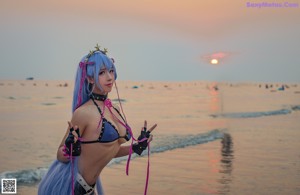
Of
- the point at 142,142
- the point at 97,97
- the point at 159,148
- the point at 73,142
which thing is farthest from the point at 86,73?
the point at 159,148

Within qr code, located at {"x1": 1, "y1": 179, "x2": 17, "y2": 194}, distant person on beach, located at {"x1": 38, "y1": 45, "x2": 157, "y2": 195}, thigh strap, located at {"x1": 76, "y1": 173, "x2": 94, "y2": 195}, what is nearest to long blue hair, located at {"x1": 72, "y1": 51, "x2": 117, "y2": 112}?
distant person on beach, located at {"x1": 38, "y1": 45, "x2": 157, "y2": 195}

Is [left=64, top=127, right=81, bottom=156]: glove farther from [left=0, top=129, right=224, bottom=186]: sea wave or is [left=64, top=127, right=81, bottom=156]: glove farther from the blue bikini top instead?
[left=0, top=129, right=224, bottom=186]: sea wave

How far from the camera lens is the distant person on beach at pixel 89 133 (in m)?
3.33

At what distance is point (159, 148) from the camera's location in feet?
46.3

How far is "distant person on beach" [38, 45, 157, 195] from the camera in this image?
10.9ft

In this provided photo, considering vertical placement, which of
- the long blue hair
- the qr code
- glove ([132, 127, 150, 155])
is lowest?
the qr code

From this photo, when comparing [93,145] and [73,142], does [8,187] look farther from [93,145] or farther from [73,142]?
[73,142]

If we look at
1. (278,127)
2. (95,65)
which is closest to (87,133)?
(95,65)

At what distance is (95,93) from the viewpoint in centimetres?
352

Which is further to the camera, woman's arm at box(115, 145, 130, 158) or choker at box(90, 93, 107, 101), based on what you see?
woman's arm at box(115, 145, 130, 158)

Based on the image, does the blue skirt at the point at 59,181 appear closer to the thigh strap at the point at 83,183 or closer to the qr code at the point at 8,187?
the thigh strap at the point at 83,183

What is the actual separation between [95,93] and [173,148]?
35.3 ft

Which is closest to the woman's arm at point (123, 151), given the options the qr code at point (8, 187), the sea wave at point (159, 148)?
the qr code at point (8, 187)

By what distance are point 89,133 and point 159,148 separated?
10.9 metres
